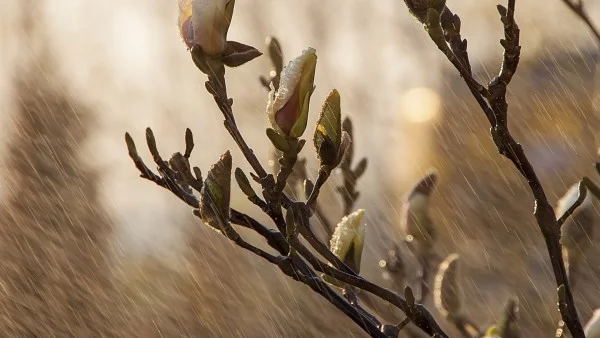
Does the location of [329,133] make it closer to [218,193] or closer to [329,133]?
[329,133]

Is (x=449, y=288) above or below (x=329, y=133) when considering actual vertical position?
below

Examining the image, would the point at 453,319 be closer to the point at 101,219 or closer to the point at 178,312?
the point at 178,312

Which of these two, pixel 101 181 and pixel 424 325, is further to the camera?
pixel 101 181

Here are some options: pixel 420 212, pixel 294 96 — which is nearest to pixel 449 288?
pixel 420 212

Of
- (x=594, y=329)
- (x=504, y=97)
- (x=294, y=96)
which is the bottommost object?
(x=594, y=329)

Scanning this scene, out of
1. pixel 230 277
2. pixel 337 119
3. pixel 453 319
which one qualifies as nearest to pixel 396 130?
pixel 230 277

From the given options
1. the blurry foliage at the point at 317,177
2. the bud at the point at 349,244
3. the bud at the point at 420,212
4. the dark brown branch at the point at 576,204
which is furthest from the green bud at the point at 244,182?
the bud at the point at 420,212

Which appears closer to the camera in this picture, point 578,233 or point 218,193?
point 218,193
